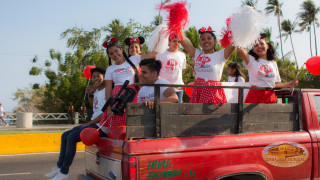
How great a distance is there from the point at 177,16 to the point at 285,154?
1883 mm

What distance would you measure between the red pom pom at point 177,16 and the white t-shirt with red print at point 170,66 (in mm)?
894

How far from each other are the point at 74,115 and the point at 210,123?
58.0 ft

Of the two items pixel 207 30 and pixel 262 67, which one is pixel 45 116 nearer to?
pixel 207 30

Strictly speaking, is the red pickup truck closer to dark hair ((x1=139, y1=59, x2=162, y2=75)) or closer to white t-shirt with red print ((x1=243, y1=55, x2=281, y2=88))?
white t-shirt with red print ((x1=243, y1=55, x2=281, y2=88))

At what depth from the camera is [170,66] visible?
13.9 feet

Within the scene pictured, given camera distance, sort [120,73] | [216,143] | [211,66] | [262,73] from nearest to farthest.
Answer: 1. [216,143]
2. [211,66]
3. [262,73]
4. [120,73]

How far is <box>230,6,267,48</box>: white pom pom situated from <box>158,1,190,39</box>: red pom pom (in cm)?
56

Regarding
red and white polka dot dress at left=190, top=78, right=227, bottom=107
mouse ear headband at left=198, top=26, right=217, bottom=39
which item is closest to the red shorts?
red and white polka dot dress at left=190, top=78, right=227, bottom=107

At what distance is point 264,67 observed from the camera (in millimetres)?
3703

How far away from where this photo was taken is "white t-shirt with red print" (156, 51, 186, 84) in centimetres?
424

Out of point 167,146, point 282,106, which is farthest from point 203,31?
point 167,146

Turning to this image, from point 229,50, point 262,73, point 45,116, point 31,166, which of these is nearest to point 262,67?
point 262,73

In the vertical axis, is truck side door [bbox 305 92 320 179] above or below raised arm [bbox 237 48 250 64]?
below

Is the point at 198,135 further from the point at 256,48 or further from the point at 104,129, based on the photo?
the point at 256,48
